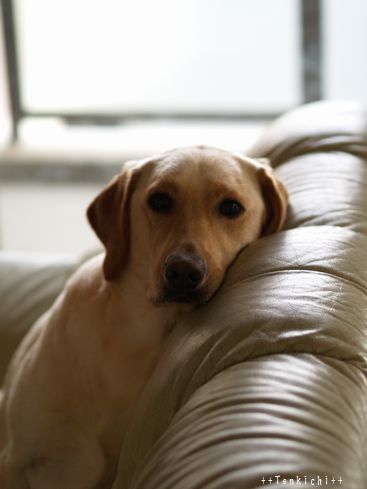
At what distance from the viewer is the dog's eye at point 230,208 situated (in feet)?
5.01

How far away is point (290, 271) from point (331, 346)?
0.23m

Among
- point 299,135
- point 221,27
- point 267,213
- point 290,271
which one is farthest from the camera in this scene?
point 221,27

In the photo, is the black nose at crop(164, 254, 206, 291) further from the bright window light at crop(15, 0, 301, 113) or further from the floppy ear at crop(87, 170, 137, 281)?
the bright window light at crop(15, 0, 301, 113)

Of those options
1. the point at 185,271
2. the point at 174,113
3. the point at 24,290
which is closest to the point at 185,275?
the point at 185,271

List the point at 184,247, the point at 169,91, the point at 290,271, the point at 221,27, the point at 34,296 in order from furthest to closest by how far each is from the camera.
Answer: the point at 169,91, the point at 221,27, the point at 34,296, the point at 184,247, the point at 290,271

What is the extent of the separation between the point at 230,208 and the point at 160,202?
13 centimetres

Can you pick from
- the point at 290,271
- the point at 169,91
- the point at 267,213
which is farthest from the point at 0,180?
the point at 290,271

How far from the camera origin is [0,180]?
3.68 meters

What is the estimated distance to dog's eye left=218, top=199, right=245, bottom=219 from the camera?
153 centimetres

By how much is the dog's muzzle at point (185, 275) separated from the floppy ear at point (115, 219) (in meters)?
0.21

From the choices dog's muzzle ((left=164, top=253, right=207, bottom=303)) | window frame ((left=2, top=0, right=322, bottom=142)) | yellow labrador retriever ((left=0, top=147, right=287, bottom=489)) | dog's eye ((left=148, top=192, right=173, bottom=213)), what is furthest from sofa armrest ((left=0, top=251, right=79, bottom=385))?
window frame ((left=2, top=0, right=322, bottom=142))

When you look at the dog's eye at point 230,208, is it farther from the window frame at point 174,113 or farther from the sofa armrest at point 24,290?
the window frame at point 174,113

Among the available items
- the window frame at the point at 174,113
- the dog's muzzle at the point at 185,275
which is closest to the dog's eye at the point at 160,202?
the dog's muzzle at the point at 185,275

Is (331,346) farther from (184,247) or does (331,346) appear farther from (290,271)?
(184,247)
